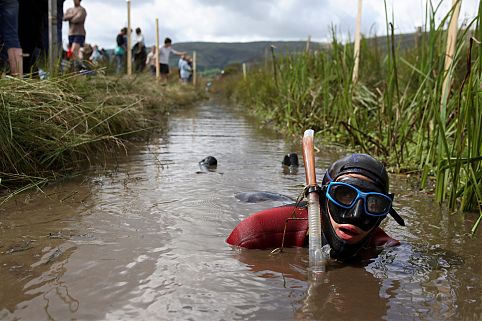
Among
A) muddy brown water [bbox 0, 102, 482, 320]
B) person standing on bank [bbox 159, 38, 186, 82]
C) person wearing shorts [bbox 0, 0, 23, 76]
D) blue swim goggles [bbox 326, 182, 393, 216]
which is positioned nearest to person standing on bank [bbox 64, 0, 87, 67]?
person wearing shorts [bbox 0, 0, 23, 76]

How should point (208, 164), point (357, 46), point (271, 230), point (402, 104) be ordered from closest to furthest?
point (271, 230)
point (208, 164)
point (402, 104)
point (357, 46)

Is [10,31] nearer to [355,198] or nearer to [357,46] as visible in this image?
[355,198]

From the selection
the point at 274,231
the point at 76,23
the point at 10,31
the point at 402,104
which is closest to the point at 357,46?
the point at 402,104

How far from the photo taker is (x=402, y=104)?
5.05m

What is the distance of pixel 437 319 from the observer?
190cm

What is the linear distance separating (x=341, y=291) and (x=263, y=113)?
9201mm

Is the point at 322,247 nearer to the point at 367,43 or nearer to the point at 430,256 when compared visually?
the point at 430,256

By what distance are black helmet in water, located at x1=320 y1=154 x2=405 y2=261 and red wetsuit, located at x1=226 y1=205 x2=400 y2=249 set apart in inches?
10.2

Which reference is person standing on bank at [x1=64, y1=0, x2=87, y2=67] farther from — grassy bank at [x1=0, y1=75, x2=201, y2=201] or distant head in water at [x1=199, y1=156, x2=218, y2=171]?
distant head in water at [x1=199, y1=156, x2=218, y2=171]

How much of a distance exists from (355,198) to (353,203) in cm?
2

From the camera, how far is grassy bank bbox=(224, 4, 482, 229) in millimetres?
3156

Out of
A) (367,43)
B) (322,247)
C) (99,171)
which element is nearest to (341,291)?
(322,247)

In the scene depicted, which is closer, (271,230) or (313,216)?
(313,216)

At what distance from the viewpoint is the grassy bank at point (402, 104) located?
3.16 metres
